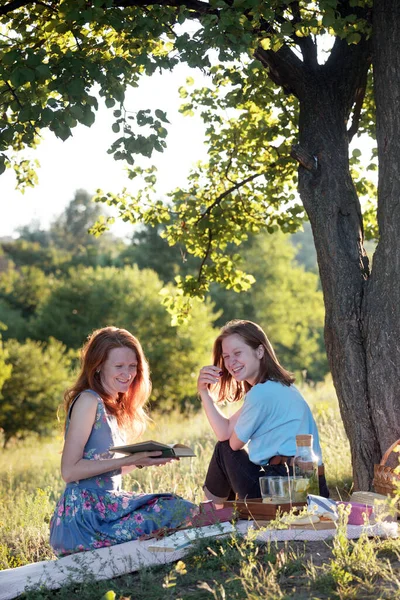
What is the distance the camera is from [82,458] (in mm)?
5457

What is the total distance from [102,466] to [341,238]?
274cm

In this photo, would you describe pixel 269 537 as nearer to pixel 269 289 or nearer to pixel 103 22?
pixel 103 22

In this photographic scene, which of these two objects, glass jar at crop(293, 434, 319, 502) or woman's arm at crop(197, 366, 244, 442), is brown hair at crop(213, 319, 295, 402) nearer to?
woman's arm at crop(197, 366, 244, 442)

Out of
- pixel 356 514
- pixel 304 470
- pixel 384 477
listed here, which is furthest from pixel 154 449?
pixel 384 477

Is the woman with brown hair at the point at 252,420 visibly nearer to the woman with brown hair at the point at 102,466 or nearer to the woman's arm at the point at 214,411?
the woman's arm at the point at 214,411

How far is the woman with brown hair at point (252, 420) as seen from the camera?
5.78 meters

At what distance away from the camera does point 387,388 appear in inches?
249

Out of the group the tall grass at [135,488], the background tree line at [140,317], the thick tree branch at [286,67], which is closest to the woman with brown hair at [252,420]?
the tall grass at [135,488]

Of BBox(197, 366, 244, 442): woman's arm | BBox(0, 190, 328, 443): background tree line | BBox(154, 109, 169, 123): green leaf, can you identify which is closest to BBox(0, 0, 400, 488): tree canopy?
BBox(154, 109, 169, 123): green leaf

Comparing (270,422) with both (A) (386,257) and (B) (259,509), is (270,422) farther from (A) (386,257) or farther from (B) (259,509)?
(A) (386,257)

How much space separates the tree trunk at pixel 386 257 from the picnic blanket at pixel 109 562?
1577mm

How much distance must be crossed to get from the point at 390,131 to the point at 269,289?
127ft

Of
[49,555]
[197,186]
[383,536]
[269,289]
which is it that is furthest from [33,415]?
[383,536]

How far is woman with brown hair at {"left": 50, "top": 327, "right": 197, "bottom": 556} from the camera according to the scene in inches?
211
